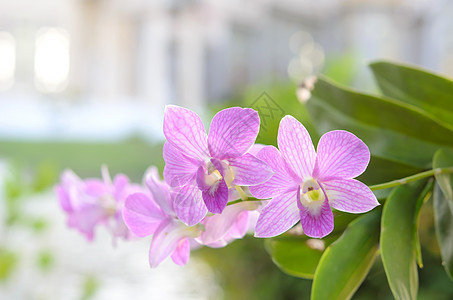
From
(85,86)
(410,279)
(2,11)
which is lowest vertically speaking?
(85,86)

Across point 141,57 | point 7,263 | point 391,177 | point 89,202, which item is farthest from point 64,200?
point 141,57

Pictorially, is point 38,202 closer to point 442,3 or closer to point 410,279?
point 410,279

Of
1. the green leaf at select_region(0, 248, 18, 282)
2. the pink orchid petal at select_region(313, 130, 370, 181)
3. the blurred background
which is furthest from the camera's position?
the blurred background

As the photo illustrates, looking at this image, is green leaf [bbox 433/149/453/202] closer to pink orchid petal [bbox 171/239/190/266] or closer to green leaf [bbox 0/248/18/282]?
pink orchid petal [bbox 171/239/190/266]

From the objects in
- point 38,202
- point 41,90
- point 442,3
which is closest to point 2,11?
point 41,90

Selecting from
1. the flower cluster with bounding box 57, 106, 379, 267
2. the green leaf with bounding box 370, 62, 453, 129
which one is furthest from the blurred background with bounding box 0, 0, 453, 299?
the flower cluster with bounding box 57, 106, 379, 267

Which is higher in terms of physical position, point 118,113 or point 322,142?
point 322,142

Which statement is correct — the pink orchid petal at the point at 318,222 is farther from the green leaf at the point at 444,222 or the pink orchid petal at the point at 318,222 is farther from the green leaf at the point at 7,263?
the green leaf at the point at 7,263
